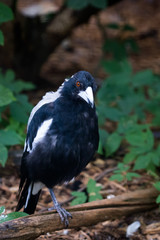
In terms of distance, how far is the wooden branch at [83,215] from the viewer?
2.07m

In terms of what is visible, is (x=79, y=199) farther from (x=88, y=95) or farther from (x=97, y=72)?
(x=97, y=72)

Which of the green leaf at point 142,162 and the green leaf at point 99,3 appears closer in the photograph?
the green leaf at point 142,162

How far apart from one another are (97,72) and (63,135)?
8.99 feet

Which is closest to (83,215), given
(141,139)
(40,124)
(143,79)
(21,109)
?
(40,124)

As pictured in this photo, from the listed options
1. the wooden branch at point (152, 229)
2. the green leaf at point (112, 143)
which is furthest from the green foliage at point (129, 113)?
the wooden branch at point (152, 229)

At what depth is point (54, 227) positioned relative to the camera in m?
2.26

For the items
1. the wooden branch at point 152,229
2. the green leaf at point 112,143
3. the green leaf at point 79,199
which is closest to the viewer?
the wooden branch at point 152,229

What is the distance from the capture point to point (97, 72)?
16.4 feet

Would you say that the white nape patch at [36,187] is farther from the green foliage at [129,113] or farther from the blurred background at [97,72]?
the green foliage at [129,113]

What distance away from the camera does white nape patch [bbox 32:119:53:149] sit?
2396mm

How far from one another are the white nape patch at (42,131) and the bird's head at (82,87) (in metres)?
0.22

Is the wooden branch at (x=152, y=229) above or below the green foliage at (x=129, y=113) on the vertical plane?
below

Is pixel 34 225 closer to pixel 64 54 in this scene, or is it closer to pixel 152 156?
pixel 152 156

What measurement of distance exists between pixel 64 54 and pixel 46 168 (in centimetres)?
356
